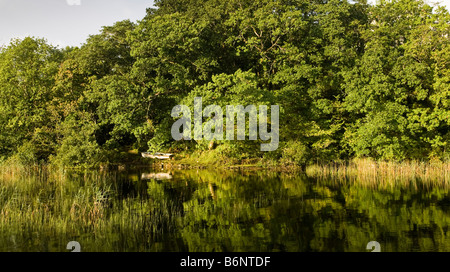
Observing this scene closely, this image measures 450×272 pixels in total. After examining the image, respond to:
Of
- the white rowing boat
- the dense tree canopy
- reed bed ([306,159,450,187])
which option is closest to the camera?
reed bed ([306,159,450,187])

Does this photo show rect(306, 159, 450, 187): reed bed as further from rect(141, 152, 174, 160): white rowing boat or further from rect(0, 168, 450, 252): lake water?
rect(141, 152, 174, 160): white rowing boat

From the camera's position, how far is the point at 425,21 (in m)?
28.2

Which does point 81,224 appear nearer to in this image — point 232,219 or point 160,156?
point 232,219

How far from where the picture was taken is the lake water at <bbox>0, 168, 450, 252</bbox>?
365 inches

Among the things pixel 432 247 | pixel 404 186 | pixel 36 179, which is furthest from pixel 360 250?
pixel 36 179

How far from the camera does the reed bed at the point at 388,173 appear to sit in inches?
751

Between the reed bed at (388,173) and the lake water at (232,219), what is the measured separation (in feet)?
4.61

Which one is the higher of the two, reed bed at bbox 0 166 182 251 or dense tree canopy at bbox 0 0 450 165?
dense tree canopy at bbox 0 0 450 165

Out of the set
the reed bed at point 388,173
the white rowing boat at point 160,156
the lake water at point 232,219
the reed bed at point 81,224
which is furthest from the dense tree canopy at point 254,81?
the reed bed at point 81,224

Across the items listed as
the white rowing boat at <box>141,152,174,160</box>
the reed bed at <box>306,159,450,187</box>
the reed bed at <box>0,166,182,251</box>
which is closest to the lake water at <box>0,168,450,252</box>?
the reed bed at <box>0,166,182,251</box>

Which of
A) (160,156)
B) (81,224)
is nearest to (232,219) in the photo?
(81,224)

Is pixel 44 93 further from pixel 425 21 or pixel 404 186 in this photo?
pixel 425 21

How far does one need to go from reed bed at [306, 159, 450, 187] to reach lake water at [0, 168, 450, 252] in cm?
140

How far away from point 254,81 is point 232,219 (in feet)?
55.5
